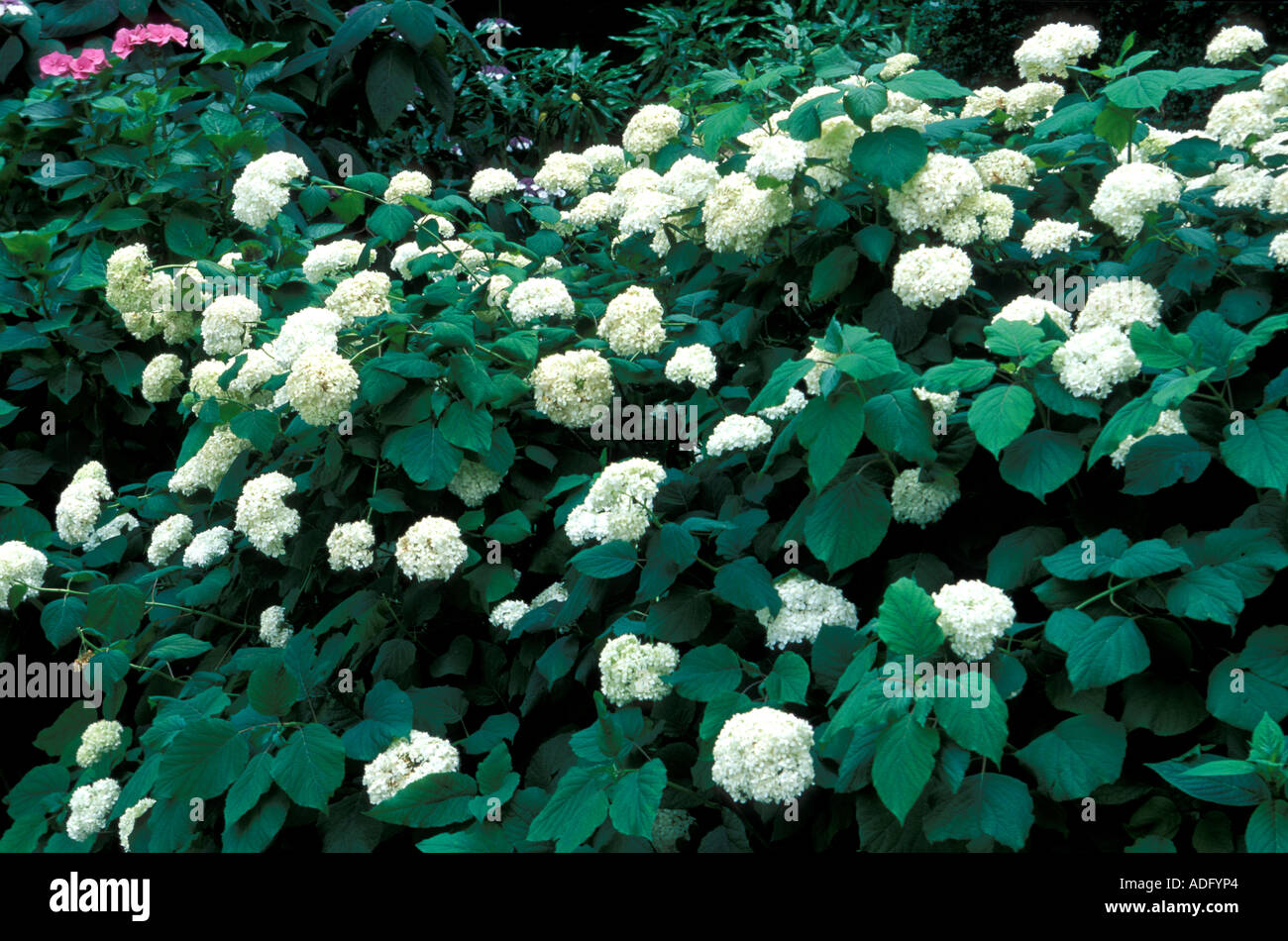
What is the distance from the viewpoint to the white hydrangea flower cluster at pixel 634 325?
2.75 m

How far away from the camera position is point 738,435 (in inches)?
92.0

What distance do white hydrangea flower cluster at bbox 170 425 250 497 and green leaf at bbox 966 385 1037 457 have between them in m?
2.01

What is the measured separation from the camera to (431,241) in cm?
336

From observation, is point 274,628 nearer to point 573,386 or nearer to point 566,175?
point 573,386

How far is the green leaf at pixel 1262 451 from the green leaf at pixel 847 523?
1.87 ft

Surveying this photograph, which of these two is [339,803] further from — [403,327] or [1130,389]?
[1130,389]

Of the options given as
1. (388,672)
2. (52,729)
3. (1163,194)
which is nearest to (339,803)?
(388,672)

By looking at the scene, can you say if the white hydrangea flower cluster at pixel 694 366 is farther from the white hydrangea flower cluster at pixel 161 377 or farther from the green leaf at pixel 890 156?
the white hydrangea flower cluster at pixel 161 377

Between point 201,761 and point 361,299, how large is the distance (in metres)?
1.26

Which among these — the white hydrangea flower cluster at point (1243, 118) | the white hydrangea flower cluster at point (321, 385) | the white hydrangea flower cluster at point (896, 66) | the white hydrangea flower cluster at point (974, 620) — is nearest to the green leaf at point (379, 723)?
the white hydrangea flower cluster at point (321, 385)

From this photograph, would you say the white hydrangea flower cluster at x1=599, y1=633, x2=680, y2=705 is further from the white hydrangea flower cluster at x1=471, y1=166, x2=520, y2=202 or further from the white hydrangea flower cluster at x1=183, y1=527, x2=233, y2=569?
the white hydrangea flower cluster at x1=471, y1=166, x2=520, y2=202

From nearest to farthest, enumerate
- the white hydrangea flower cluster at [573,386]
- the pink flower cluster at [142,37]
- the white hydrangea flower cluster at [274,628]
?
the white hydrangea flower cluster at [573,386] < the white hydrangea flower cluster at [274,628] < the pink flower cluster at [142,37]

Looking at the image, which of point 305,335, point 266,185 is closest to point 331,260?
point 266,185

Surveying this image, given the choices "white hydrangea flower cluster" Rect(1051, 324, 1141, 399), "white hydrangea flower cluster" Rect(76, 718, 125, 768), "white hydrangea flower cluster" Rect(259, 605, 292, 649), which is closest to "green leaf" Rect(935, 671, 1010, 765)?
"white hydrangea flower cluster" Rect(1051, 324, 1141, 399)
